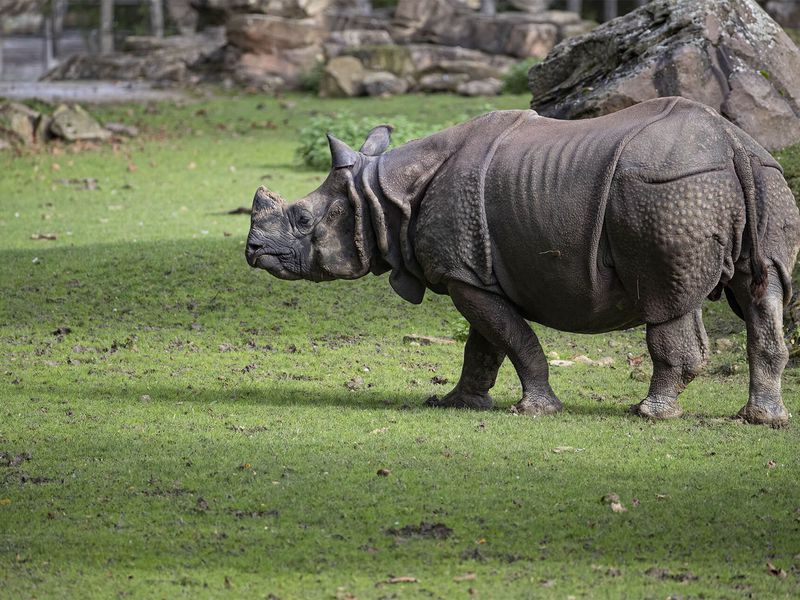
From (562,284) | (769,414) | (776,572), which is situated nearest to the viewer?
(776,572)

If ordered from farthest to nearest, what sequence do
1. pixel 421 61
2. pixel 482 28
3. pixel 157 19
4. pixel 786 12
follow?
pixel 157 19 < pixel 786 12 < pixel 482 28 < pixel 421 61

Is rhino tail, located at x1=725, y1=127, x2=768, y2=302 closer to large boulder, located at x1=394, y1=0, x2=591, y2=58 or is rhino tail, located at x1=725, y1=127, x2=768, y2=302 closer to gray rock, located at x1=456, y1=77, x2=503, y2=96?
gray rock, located at x1=456, y1=77, x2=503, y2=96

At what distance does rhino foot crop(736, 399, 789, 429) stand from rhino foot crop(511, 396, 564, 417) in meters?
1.20

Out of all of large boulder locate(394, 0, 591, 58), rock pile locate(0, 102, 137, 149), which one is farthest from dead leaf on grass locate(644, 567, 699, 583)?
large boulder locate(394, 0, 591, 58)

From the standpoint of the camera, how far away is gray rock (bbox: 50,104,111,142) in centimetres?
2158

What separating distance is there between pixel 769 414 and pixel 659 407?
25.5 inches

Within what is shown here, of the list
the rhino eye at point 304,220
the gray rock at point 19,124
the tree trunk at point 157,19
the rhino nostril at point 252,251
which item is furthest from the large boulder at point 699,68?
the tree trunk at point 157,19

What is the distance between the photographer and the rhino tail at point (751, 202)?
25.0ft

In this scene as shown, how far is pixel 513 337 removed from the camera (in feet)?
27.0

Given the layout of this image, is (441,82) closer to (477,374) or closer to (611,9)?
(611,9)

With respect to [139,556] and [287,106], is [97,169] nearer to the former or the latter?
[287,106]

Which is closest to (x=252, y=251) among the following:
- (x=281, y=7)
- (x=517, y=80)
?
(x=517, y=80)

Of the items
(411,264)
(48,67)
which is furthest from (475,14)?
(411,264)

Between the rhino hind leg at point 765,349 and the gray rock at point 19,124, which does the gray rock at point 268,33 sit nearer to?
the gray rock at point 19,124
